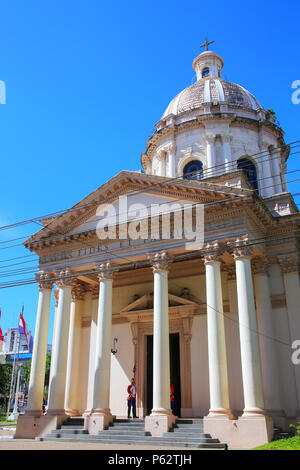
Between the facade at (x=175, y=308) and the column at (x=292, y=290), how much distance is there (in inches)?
1.8

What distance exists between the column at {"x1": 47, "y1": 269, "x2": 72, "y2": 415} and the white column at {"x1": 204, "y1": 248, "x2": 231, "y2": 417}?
6688 millimetres

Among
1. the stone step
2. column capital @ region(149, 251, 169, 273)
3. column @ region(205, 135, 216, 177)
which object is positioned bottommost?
the stone step

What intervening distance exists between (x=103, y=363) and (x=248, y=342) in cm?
609

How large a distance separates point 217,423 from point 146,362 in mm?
6968

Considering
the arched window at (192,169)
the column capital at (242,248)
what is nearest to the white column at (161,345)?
the column capital at (242,248)

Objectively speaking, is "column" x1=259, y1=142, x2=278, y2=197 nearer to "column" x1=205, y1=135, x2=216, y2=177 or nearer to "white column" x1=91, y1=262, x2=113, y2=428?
"column" x1=205, y1=135, x2=216, y2=177

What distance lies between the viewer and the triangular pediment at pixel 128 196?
1748 centimetres

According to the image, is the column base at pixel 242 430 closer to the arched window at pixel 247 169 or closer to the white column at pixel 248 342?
the white column at pixel 248 342

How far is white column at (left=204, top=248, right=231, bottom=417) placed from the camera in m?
14.7

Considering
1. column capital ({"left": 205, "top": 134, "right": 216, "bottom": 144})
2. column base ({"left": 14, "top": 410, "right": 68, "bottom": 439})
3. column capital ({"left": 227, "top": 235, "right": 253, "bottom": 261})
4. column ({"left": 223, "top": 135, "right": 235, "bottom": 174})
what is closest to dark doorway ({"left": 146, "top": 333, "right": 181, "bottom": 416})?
column base ({"left": 14, "top": 410, "right": 68, "bottom": 439})

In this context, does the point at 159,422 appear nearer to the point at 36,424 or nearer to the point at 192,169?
the point at 36,424

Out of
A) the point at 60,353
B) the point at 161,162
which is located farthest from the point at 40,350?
the point at 161,162

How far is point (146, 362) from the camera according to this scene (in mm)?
20766

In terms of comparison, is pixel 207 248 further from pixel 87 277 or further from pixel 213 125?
pixel 213 125
